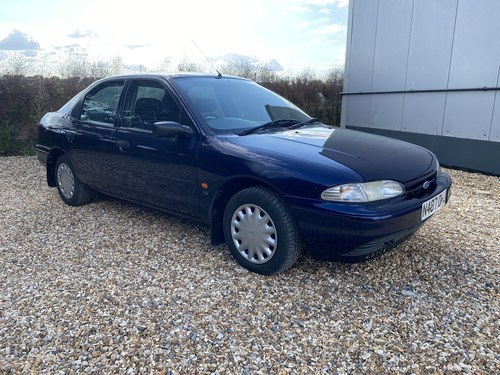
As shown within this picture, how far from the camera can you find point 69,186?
5.12 metres

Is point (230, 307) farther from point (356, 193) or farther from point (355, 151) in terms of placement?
point (355, 151)

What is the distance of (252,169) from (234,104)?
41.7 inches

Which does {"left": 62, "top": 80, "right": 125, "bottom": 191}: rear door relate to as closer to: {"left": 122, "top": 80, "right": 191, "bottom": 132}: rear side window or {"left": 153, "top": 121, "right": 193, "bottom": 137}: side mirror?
{"left": 122, "top": 80, "right": 191, "bottom": 132}: rear side window

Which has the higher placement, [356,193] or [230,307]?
[356,193]

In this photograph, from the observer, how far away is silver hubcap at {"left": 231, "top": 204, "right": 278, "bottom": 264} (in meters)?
3.07

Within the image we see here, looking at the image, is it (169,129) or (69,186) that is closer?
(169,129)

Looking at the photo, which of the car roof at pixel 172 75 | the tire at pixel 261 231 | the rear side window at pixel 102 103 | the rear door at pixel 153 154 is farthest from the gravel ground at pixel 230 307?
the car roof at pixel 172 75

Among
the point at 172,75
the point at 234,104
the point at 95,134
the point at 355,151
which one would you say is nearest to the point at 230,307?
the point at 355,151

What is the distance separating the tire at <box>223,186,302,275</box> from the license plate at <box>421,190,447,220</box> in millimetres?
951

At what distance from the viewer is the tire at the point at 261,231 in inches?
117

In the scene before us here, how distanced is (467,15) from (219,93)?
5.45m

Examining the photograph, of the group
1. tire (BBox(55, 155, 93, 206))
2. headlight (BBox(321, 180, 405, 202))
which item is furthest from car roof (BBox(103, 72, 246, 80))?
headlight (BBox(321, 180, 405, 202))

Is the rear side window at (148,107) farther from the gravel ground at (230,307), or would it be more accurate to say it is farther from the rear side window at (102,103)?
the gravel ground at (230,307)

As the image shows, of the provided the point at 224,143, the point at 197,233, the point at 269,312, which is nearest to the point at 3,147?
the point at 197,233
